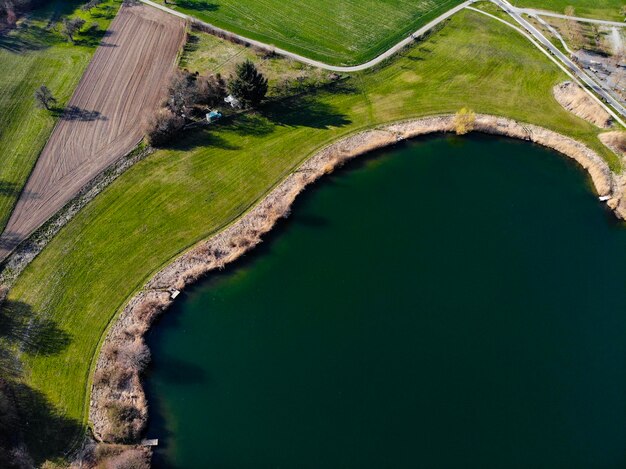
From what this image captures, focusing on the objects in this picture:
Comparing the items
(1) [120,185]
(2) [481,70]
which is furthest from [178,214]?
(2) [481,70]

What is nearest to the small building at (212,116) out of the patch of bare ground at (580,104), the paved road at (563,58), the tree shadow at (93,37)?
the tree shadow at (93,37)

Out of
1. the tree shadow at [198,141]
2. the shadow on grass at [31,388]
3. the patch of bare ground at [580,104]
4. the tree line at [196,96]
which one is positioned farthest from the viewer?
the patch of bare ground at [580,104]

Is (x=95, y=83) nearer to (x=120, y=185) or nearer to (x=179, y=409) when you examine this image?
(x=120, y=185)

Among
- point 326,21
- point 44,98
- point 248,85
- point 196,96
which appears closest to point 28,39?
point 44,98

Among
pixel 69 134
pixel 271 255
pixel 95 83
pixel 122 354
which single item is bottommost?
pixel 122 354

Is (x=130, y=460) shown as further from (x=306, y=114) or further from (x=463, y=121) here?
(x=463, y=121)

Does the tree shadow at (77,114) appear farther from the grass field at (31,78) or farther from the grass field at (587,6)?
the grass field at (587,6)

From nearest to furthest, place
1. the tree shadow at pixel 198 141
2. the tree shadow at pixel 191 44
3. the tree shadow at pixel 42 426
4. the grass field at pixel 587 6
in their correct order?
1. the tree shadow at pixel 42 426
2. the tree shadow at pixel 198 141
3. the tree shadow at pixel 191 44
4. the grass field at pixel 587 6
